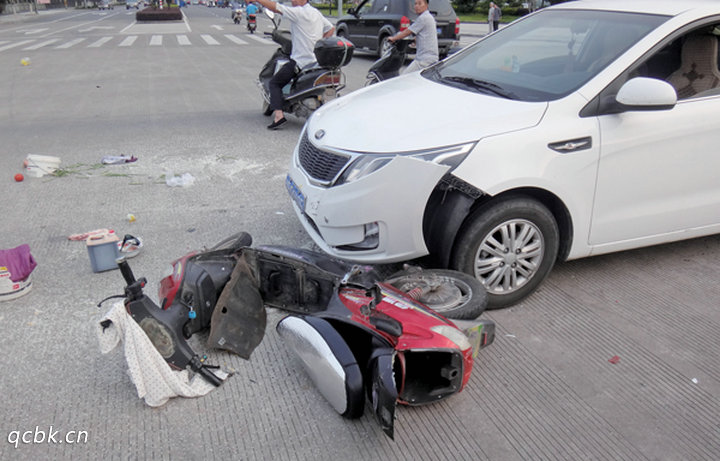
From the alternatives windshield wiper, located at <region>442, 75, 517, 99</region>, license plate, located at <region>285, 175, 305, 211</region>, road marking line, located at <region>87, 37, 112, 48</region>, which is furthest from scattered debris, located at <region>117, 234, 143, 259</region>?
road marking line, located at <region>87, 37, 112, 48</region>

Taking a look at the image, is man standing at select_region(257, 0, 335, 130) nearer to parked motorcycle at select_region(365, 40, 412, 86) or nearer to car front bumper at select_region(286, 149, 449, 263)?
parked motorcycle at select_region(365, 40, 412, 86)

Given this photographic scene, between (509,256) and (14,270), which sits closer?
(509,256)

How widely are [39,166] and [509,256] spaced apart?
4.98m

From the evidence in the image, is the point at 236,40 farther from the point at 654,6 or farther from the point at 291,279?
the point at 291,279

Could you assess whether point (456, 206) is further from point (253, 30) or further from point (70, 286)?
point (253, 30)

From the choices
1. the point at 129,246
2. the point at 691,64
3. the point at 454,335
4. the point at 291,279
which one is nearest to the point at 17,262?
the point at 129,246

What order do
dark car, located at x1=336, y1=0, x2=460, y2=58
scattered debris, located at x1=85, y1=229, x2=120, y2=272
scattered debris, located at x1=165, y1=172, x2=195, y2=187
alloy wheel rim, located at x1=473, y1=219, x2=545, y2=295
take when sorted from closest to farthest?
alloy wheel rim, located at x1=473, y1=219, x2=545, y2=295 < scattered debris, located at x1=85, y1=229, x2=120, y2=272 < scattered debris, located at x1=165, y1=172, x2=195, y2=187 < dark car, located at x1=336, y1=0, x2=460, y2=58

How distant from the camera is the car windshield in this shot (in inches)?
142

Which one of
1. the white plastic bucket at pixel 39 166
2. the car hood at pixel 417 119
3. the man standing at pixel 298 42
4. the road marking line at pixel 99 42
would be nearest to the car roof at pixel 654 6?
the car hood at pixel 417 119

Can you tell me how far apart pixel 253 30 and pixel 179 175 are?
79.2 feet

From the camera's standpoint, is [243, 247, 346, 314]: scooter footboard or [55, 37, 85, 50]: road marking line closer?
[243, 247, 346, 314]: scooter footboard

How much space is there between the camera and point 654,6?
383 centimetres

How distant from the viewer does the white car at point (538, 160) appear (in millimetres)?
3252

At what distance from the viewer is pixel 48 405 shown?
2.75 meters
